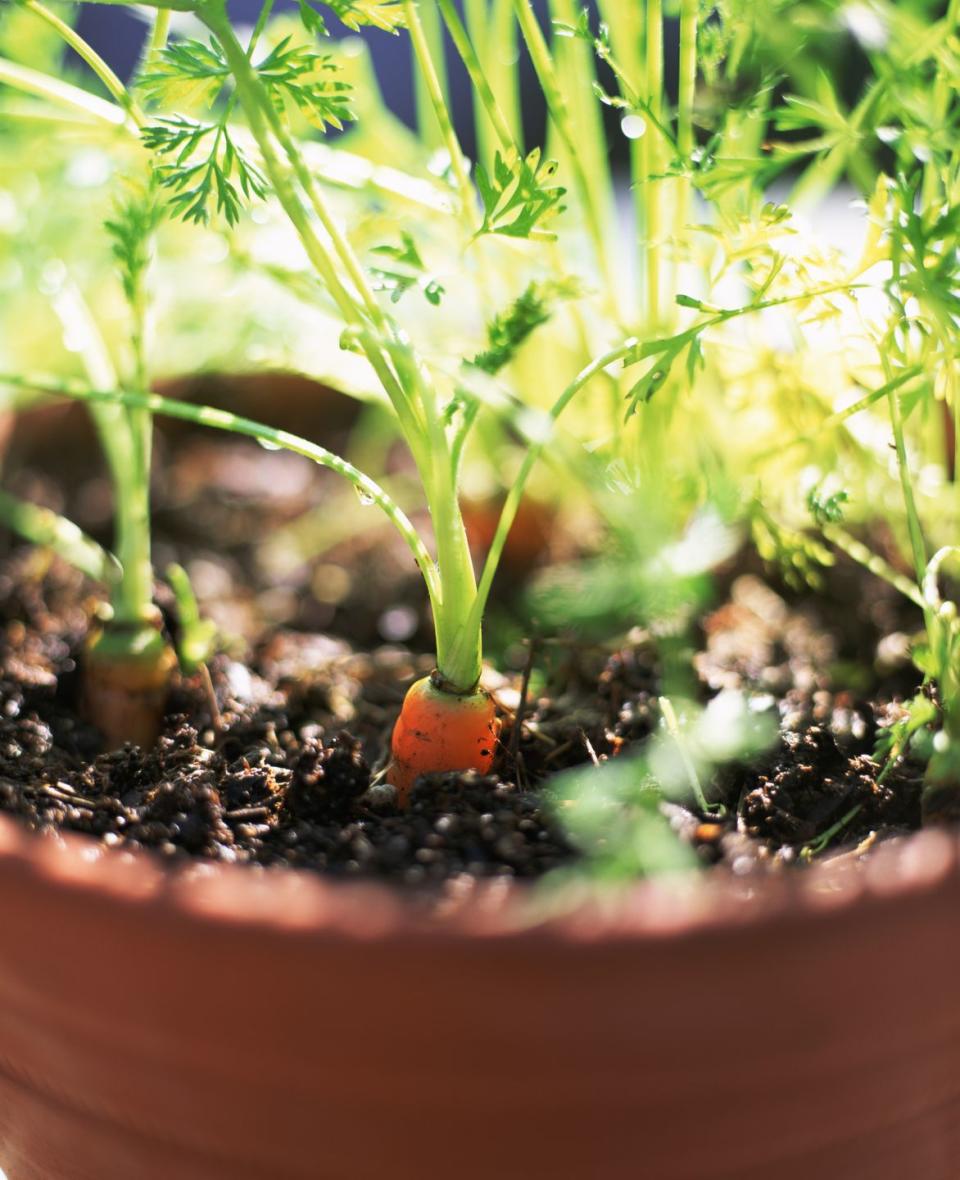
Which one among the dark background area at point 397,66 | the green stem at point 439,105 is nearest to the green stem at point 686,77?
the green stem at point 439,105

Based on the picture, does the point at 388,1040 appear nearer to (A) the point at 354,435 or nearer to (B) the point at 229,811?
(B) the point at 229,811

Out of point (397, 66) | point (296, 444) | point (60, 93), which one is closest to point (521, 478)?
point (296, 444)

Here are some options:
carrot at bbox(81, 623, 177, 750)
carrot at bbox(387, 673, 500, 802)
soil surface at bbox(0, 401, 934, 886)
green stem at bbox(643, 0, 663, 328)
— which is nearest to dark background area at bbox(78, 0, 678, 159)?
soil surface at bbox(0, 401, 934, 886)

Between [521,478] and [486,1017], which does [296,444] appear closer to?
[521,478]

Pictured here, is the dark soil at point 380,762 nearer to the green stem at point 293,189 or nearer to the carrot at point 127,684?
the carrot at point 127,684

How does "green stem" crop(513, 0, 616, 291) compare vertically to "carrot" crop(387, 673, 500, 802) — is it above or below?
above

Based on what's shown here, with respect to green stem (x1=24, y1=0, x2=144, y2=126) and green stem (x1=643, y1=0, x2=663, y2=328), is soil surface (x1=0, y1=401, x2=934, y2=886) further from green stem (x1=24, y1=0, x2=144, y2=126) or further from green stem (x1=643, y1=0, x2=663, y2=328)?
green stem (x1=24, y1=0, x2=144, y2=126)
